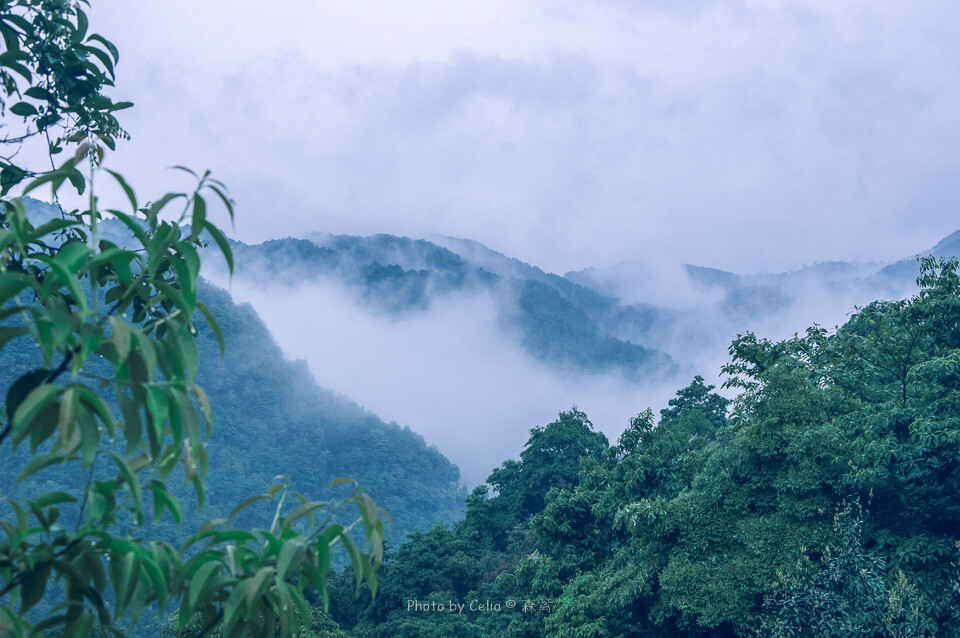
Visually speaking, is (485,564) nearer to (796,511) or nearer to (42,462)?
(796,511)

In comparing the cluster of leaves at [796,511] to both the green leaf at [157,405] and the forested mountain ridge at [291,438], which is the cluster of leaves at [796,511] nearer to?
the green leaf at [157,405]

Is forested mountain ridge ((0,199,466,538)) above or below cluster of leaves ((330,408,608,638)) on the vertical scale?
above

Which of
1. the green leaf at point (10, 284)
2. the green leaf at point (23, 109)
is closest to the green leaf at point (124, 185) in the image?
the green leaf at point (10, 284)

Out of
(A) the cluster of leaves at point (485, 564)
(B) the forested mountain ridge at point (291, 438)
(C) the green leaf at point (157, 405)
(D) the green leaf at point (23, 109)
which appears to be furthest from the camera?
(B) the forested mountain ridge at point (291, 438)

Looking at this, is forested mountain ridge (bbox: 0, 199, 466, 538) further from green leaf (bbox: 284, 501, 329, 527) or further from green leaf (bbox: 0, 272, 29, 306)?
green leaf (bbox: 0, 272, 29, 306)

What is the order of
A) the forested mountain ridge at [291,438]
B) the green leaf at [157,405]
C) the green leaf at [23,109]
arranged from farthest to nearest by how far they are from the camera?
1. the forested mountain ridge at [291,438]
2. the green leaf at [23,109]
3. the green leaf at [157,405]

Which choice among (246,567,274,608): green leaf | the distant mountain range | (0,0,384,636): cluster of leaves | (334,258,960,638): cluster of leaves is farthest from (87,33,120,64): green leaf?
the distant mountain range

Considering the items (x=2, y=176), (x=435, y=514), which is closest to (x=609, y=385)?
(x=435, y=514)

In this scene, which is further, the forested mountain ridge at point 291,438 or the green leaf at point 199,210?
the forested mountain ridge at point 291,438

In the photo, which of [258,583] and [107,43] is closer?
[258,583]

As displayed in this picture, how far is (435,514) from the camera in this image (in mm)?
52656

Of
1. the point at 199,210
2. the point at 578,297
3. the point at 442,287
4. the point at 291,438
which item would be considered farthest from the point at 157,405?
the point at 578,297

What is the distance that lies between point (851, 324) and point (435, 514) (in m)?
37.6

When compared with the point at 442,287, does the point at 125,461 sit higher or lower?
lower
